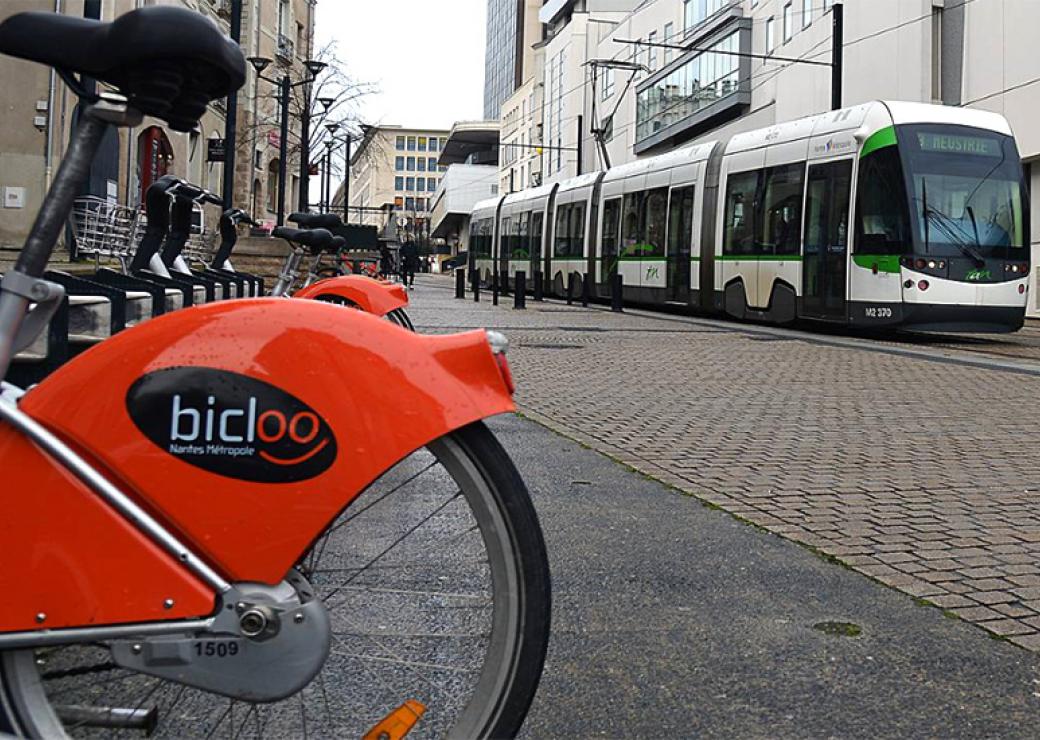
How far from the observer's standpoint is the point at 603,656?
3.21 m

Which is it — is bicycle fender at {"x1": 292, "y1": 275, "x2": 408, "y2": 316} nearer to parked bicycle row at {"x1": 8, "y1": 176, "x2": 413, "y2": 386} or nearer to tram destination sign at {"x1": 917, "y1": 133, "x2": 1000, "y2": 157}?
parked bicycle row at {"x1": 8, "y1": 176, "x2": 413, "y2": 386}

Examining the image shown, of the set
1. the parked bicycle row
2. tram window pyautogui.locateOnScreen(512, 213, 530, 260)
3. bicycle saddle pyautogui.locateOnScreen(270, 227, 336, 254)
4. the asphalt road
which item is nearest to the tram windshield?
the parked bicycle row

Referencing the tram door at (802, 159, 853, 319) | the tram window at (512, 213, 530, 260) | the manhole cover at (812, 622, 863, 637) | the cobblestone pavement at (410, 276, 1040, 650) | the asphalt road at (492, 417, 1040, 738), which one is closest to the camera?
the asphalt road at (492, 417, 1040, 738)

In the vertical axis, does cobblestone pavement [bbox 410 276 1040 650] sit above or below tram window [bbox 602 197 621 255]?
below

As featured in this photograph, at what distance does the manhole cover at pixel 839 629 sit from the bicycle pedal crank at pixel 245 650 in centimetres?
199

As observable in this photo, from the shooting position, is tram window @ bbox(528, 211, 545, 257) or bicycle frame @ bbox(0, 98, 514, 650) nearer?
bicycle frame @ bbox(0, 98, 514, 650)

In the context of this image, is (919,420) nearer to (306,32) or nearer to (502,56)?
(306,32)

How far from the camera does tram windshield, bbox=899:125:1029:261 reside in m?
16.6

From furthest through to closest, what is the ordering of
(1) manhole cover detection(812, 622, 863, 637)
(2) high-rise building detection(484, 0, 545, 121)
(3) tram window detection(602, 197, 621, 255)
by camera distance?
(2) high-rise building detection(484, 0, 545, 121), (3) tram window detection(602, 197, 621, 255), (1) manhole cover detection(812, 622, 863, 637)

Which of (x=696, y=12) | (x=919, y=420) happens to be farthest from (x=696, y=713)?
(x=696, y=12)

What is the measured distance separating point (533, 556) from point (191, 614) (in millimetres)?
580

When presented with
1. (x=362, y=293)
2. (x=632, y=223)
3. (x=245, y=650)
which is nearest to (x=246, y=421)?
(x=245, y=650)

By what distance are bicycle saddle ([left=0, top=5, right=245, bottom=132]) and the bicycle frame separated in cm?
6

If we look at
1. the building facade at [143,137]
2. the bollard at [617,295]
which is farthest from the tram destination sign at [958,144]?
the building facade at [143,137]
